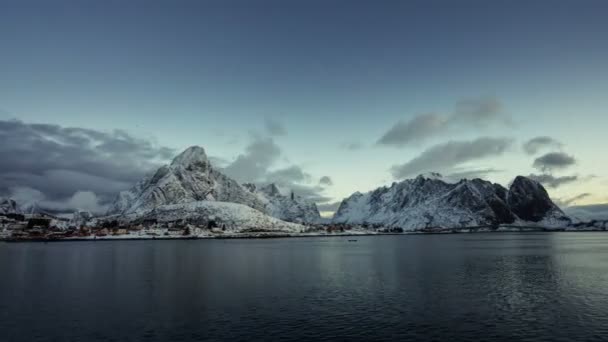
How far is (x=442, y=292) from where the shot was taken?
67.3 m

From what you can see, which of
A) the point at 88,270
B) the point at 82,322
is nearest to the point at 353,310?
the point at 82,322

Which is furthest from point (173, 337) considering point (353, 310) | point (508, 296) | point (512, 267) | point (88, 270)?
point (512, 267)

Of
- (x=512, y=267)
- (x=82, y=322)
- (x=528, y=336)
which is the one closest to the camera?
(x=528, y=336)

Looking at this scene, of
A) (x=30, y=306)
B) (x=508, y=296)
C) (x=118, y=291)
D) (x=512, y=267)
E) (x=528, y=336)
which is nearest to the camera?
(x=528, y=336)

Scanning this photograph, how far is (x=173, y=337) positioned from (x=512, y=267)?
93.1m

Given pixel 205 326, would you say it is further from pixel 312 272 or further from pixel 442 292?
pixel 312 272

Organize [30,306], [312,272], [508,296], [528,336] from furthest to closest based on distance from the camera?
1. [312,272]
2. [508,296]
3. [30,306]
4. [528,336]

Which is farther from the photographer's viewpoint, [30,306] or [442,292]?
[442,292]

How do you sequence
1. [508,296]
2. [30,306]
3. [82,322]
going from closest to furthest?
[82,322]
[30,306]
[508,296]

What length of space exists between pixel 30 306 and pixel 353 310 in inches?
1803

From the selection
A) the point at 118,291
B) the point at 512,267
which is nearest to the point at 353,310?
the point at 118,291

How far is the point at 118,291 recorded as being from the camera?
7144 cm

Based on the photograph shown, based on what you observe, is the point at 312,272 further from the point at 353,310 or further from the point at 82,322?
the point at 82,322

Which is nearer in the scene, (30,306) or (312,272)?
(30,306)
